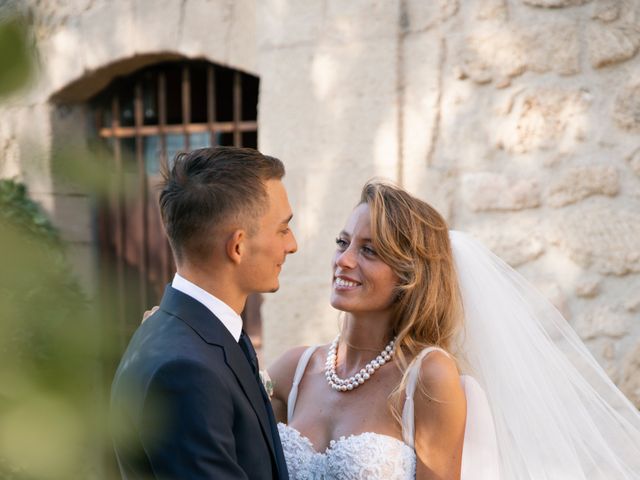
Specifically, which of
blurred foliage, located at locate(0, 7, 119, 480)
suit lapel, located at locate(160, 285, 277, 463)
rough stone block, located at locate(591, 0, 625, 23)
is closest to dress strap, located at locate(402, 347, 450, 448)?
suit lapel, located at locate(160, 285, 277, 463)

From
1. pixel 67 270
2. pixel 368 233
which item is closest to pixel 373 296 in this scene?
pixel 368 233

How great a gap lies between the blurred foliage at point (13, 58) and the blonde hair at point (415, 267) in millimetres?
1736

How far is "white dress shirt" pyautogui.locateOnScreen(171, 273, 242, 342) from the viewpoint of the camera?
1.64 meters

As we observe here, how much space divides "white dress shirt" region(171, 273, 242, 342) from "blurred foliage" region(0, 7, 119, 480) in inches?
43.5

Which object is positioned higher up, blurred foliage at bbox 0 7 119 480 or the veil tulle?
blurred foliage at bbox 0 7 119 480

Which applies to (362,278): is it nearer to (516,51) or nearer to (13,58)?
(516,51)

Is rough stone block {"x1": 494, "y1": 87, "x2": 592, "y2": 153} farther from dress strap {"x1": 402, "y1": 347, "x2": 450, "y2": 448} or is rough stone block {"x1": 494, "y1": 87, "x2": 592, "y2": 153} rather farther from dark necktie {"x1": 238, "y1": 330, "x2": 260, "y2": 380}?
dark necktie {"x1": 238, "y1": 330, "x2": 260, "y2": 380}

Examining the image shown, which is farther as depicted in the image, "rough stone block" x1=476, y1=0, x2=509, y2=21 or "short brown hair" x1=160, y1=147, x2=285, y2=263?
"rough stone block" x1=476, y1=0, x2=509, y2=21

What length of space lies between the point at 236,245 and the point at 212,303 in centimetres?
13

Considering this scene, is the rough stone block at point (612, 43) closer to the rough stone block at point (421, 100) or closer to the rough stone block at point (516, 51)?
the rough stone block at point (516, 51)

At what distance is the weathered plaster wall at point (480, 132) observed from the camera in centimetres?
285

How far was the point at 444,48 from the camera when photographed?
3.13 metres

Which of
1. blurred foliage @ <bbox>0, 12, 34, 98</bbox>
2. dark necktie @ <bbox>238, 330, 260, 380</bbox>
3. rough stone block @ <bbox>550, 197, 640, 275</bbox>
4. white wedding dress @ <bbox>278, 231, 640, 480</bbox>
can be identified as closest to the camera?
blurred foliage @ <bbox>0, 12, 34, 98</bbox>

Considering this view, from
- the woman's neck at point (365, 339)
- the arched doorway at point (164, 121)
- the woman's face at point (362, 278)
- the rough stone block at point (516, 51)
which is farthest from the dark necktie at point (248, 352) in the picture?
the arched doorway at point (164, 121)
